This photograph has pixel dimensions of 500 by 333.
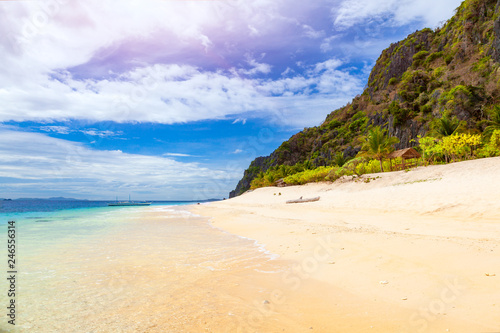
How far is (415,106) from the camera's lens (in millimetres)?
53719

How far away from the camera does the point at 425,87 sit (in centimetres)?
5772

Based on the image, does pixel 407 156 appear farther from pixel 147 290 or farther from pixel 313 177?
pixel 147 290

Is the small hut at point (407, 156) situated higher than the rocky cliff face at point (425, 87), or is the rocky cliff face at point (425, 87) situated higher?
the rocky cliff face at point (425, 87)

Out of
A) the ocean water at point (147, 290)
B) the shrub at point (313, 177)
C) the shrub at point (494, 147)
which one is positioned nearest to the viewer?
the ocean water at point (147, 290)

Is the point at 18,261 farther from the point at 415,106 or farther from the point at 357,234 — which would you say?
the point at 415,106

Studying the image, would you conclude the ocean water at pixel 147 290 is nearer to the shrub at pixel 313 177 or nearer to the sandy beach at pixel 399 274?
the sandy beach at pixel 399 274

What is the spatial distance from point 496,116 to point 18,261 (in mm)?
38860

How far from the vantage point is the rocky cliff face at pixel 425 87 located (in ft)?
131

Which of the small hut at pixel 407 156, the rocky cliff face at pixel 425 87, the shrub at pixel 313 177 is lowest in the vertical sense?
the shrub at pixel 313 177

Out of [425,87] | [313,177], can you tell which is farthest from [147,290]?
[425,87]

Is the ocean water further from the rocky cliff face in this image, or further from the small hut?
the rocky cliff face

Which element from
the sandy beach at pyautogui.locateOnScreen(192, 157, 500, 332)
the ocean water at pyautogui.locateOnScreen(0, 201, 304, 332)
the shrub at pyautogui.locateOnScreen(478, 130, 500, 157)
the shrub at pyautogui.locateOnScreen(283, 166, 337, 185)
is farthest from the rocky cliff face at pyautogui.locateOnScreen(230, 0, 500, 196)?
the ocean water at pyautogui.locateOnScreen(0, 201, 304, 332)

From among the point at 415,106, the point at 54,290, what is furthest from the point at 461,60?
the point at 54,290

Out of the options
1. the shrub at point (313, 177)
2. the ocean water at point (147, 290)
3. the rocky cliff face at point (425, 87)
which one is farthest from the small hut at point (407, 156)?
the ocean water at point (147, 290)
